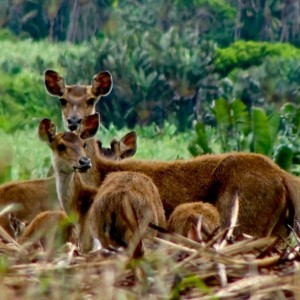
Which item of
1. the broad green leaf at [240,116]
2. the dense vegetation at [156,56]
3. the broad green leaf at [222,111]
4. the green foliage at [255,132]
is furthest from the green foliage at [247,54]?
the broad green leaf at [222,111]

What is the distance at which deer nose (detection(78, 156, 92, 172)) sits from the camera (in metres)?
9.10

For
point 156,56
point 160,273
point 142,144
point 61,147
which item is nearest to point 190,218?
point 61,147

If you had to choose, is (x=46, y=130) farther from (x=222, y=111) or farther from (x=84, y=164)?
(x=222, y=111)

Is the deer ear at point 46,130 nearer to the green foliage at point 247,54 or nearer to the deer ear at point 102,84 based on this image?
the deer ear at point 102,84

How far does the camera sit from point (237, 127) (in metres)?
15.0

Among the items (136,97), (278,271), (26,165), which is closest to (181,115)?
(136,97)

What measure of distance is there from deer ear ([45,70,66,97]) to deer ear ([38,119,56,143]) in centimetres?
248

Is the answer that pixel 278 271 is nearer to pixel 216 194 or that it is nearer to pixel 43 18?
pixel 216 194

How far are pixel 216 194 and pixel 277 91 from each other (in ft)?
151

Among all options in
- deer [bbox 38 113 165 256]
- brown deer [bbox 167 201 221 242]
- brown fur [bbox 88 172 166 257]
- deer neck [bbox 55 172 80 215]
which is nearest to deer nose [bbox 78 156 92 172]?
deer [bbox 38 113 165 256]

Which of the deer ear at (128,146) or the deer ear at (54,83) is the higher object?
the deer ear at (54,83)

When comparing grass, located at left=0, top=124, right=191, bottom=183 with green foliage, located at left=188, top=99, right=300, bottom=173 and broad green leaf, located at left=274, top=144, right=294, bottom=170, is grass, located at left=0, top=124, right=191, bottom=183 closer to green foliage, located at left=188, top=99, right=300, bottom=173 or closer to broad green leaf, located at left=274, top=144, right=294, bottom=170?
green foliage, located at left=188, top=99, right=300, bottom=173

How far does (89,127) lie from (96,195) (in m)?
1.88

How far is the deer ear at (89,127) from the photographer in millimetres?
9805
